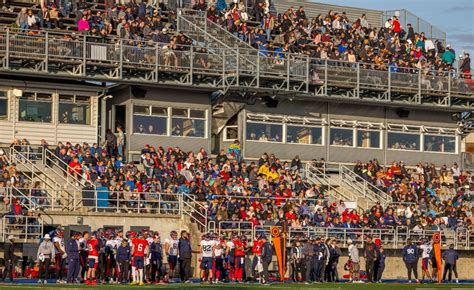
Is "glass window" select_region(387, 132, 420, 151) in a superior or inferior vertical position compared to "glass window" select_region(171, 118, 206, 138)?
inferior

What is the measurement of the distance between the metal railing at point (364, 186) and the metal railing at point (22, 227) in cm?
1619

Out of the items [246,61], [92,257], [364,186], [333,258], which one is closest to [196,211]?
[333,258]

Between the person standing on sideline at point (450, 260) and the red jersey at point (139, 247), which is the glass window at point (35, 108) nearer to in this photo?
the red jersey at point (139, 247)

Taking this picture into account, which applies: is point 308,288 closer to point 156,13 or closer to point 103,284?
point 103,284

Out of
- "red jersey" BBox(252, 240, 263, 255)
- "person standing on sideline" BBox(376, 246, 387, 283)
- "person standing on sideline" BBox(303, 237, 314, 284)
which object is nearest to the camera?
"red jersey" BBox(252, 240, 263, 255)

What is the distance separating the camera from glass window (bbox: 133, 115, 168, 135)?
173 feet

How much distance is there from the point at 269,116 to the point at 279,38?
3465mm

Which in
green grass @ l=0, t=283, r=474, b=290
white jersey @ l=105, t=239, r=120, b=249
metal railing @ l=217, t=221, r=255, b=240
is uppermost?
metal railing @ l=217, t=221, r=255, b=240

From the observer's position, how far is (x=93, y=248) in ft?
136

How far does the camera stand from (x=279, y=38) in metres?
58.0

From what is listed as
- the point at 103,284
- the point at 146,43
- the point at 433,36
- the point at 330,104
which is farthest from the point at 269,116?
the point at 103,284

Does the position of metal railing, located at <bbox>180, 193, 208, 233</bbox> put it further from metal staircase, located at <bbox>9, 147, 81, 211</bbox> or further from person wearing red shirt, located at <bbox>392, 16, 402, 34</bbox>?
person wearing red shirt, located at <bbox>392, 16, 402, 34</bbox>

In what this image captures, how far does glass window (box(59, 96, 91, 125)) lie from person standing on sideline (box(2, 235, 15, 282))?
10.5 meters

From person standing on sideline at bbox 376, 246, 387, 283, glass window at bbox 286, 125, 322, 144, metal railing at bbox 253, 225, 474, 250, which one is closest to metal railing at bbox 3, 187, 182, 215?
metal railing at bbox 253, 225, 474, 250
